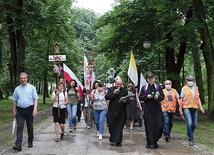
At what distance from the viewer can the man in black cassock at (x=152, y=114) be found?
9938 mm

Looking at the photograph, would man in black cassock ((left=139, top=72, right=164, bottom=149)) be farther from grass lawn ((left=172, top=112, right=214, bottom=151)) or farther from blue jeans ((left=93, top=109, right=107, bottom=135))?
blue jeans ((left=93, top=109, right=107, bottom=135))

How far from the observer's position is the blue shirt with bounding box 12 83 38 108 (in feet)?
32.3

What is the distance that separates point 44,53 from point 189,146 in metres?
24.4

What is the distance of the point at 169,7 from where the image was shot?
16516 mm

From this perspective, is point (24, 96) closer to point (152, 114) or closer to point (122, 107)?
point (122, 107)

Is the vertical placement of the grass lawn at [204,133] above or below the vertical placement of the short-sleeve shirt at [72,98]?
below

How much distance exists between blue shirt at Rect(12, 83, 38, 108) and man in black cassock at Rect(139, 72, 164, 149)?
299cm

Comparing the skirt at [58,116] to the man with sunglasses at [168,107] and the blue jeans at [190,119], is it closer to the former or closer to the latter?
the man with sunglasses at [168,107]

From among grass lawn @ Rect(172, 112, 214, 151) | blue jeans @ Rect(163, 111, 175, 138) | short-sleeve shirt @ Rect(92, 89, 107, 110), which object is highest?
short-sleeve shirt @ Rect(92, 89, 107, 110)

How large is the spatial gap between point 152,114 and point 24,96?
3481 millimetres

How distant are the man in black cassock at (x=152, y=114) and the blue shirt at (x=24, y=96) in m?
2.99

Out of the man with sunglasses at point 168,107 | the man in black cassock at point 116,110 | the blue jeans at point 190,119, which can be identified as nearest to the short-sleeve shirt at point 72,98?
the man in black cassock at point 116,110

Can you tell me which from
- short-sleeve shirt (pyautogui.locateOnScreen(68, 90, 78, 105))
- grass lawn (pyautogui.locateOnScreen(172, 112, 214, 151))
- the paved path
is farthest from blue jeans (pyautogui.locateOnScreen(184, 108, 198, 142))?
short-sleeve shirt (pyautogui.locateOnScreen(68, 90, 78, 105))

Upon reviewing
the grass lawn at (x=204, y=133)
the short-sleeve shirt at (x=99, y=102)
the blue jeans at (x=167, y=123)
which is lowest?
the grass lawn at (x=204, y=133)
